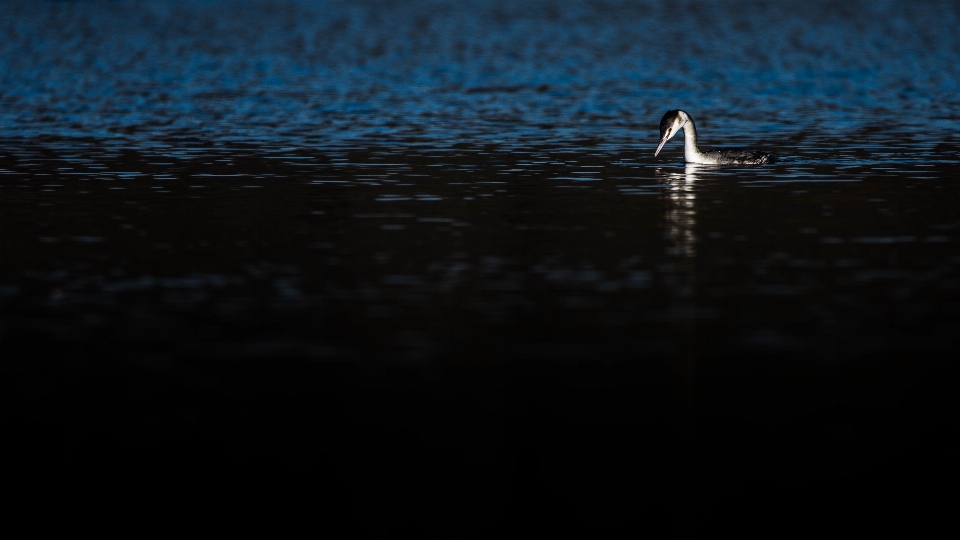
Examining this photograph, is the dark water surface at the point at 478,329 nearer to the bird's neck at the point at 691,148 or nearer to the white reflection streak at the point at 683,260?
the white reflection streak at the point at 683,260

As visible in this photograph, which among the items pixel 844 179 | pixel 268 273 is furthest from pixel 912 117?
pixel 268 273

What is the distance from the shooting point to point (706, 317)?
13508mm

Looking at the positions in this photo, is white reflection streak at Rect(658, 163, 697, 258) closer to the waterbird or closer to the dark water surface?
the dark water surface

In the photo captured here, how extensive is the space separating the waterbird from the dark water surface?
23 centimetres

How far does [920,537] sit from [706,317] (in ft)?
14.7

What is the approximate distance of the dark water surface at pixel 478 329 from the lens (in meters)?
9.91

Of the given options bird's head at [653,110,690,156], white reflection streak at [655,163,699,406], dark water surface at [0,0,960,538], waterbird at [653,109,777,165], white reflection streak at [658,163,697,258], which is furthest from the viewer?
bird's head at [653,110,690,156]

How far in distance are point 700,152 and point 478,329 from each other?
12.6 meters

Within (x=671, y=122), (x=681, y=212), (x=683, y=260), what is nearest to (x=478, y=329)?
(x=683, y=260)

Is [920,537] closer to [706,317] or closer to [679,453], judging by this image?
[679,453]

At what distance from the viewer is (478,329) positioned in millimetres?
13203

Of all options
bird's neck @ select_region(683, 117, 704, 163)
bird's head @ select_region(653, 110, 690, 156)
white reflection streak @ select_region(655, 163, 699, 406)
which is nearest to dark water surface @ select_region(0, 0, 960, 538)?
white reflection streak @ select_region(655, 163, 699, 406)

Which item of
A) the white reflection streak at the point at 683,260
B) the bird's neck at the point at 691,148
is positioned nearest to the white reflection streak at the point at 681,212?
the white reflection streak at the point at 683,260

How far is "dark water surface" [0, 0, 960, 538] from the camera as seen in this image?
9.91 m
